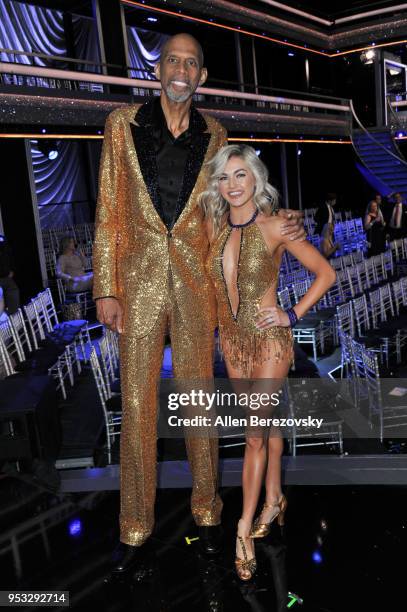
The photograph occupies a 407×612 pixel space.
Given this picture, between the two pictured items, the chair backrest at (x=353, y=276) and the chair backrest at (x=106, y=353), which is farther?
the chair backrest at (x=353, y=276)

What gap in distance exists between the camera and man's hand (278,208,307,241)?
2.13m

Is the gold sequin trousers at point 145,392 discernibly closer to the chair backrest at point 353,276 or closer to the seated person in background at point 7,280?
the seated person in background at point 7,280

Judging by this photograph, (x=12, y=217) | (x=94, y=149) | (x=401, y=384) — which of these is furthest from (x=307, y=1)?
(x=401, y=384)

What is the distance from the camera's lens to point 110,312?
2.19 metres

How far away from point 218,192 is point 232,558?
130 centimetres

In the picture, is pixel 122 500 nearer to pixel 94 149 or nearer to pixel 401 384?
pixel 401 384

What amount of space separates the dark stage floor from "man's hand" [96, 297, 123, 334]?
843 mm

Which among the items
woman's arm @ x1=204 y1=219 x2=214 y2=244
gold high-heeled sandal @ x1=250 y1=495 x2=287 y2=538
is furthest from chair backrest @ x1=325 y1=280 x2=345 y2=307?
woman's arm @ x1=204 y1=219 x2=214 y2=244

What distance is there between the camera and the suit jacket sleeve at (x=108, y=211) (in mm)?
2176

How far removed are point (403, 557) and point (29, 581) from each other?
1.28m

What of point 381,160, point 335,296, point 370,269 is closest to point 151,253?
point 335,296

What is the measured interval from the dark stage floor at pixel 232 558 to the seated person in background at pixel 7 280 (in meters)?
4.49

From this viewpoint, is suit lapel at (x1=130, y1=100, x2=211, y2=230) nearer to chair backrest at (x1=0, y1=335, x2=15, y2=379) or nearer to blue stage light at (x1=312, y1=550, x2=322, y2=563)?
blue stage light at (x1=312, y1=550, x2=322, y2=563)

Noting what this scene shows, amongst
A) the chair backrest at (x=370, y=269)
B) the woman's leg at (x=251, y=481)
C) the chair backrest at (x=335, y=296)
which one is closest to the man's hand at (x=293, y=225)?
the woman's leg at (x=251, y=481)
